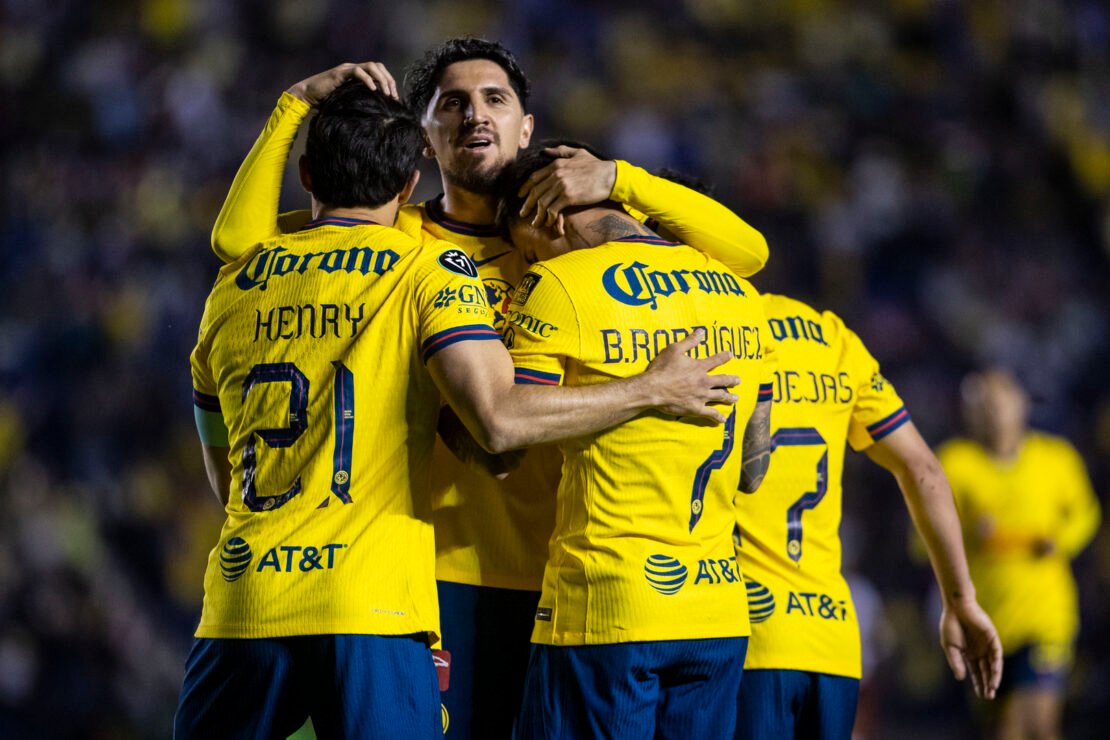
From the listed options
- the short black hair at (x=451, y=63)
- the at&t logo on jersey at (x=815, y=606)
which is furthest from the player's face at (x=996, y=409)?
the short black hair at (x=451, y=63)

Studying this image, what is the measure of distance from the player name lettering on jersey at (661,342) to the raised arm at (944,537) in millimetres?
982

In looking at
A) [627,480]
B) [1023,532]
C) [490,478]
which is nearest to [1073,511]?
[1023,532]

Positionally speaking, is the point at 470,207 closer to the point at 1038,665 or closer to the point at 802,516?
the point at 802,516

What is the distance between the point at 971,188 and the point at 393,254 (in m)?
7.75

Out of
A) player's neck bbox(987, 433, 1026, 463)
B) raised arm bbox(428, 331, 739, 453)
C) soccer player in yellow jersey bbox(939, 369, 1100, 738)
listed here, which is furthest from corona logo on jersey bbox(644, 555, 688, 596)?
player's neck bbox(987, 433, 1026, 463)

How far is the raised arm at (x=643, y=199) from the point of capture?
304 cm

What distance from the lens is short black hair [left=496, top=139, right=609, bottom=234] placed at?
319 cm

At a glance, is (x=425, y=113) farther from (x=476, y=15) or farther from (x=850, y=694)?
(x=476, y=15)

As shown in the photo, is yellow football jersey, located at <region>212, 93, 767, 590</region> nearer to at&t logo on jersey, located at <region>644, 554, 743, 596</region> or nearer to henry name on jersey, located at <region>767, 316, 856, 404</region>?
henry name on jersey, located at <region>767, 316, 856, 404</region>

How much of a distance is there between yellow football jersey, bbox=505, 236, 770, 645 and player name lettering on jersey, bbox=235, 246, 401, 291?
35 cm

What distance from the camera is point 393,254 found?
8.82 ft

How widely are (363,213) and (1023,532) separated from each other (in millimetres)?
5239

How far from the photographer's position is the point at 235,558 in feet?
8.63

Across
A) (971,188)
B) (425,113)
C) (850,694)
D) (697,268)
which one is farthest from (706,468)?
(971,188)
